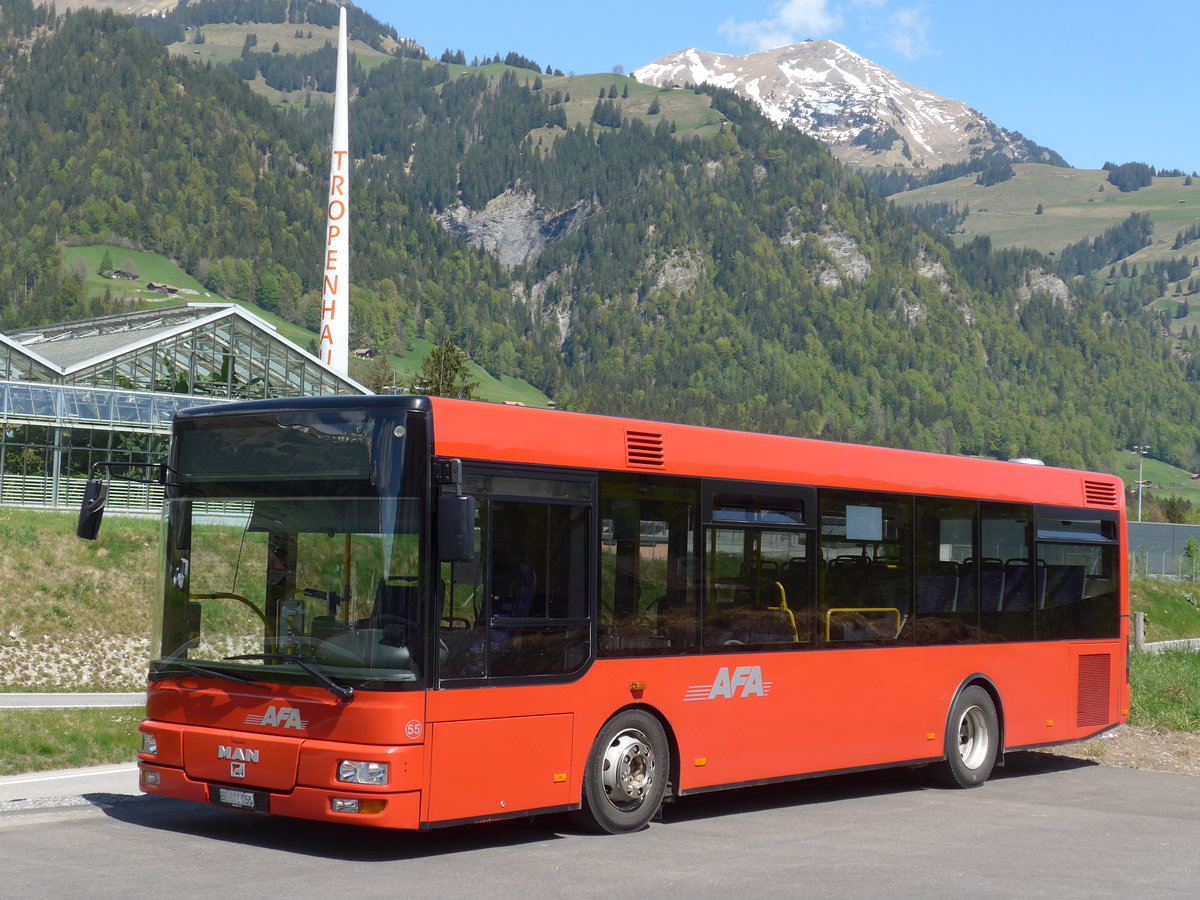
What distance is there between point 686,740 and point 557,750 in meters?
1.29

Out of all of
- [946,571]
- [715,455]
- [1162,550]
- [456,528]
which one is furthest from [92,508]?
[1162,550]

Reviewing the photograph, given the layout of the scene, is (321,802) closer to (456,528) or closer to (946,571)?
(456,528)

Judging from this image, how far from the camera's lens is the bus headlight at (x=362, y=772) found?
8.63 m

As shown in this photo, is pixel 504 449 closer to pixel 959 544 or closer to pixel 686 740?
pixel 686 740

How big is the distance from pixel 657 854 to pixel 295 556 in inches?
111

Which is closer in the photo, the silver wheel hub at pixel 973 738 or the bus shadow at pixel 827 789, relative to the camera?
the bus shadow at pixel 827 789

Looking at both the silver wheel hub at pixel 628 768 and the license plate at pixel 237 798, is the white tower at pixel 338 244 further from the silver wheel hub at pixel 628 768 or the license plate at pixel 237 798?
the license plate at pixel 237 798

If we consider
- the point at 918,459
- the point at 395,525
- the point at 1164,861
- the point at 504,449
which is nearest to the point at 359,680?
the point at 395,525

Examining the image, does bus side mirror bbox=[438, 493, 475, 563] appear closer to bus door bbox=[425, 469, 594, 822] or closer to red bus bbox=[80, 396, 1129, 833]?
red bus bbox=[80, 396, 1129, 833]

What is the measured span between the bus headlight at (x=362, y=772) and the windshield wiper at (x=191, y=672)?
0.77 metres

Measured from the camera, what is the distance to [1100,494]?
15.5 metres

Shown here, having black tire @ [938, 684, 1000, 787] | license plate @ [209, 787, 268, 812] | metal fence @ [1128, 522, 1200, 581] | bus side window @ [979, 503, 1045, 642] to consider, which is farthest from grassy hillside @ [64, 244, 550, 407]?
license plate @ [209, 787, 268, 812]

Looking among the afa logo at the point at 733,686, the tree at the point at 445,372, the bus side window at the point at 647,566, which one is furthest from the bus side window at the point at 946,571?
the tree at the point at 445,372

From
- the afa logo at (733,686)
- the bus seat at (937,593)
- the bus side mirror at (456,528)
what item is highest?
the bus side mirror at (456,528)
